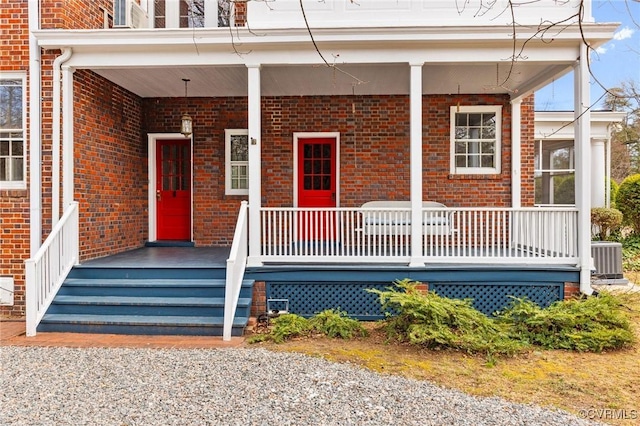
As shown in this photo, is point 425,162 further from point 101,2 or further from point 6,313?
point 6,313

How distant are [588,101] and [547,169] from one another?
617 cm

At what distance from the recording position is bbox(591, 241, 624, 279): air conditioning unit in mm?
7668

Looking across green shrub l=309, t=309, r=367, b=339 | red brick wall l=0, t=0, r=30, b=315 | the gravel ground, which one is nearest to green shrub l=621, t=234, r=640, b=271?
green shrub l=309, t=309, r=367, b=339

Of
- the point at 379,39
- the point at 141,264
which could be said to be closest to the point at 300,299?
the point at 141,264

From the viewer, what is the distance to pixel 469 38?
5520 millimetres

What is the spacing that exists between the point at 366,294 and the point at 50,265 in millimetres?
Result: 4220

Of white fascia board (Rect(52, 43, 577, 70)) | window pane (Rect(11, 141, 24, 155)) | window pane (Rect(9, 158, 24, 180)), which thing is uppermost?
white fascia board (Rect(52, 43, 577, 70))

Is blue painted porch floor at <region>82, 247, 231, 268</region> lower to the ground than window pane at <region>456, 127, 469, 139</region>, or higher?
lower

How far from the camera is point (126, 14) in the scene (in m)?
7.04

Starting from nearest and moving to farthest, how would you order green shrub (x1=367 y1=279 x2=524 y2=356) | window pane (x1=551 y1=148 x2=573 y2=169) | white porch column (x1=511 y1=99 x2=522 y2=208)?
green shrub (x1=367 y1=279 x2=524 y2=356) < white porch column (x1=511 y1=99 x2=522 y2=208) < window pane (x1=551 y1=148 x2=573 y2=169)

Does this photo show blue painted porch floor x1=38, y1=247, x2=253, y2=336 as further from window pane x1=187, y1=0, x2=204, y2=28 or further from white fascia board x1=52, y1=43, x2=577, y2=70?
window pane x1=187, y1=0, x2=204, y2=28

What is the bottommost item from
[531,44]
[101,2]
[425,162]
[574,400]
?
[574,400]

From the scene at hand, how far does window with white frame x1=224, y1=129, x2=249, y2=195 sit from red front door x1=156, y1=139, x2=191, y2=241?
0.85 meters

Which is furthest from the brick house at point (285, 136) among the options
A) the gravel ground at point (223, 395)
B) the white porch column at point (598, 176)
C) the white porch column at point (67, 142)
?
the white porch column at point (598, 176)
